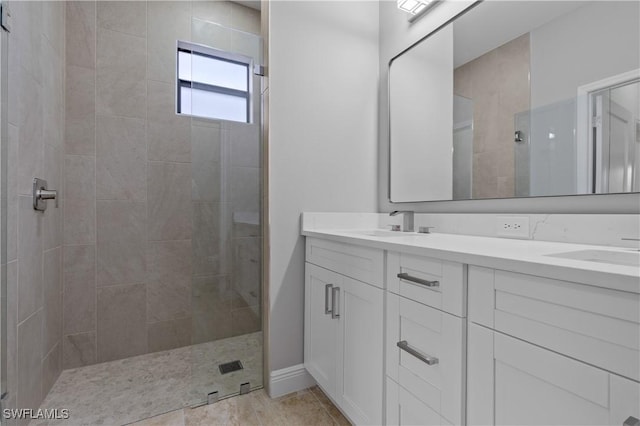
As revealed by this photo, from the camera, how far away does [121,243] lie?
2023 mm

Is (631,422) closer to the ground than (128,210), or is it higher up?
closer to the ground

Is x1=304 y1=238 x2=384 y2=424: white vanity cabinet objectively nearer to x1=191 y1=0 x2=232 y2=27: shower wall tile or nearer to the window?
the window

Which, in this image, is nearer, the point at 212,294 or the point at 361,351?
the point at 361,351

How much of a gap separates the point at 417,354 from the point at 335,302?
1.67 ft

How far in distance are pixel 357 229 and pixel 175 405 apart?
1314mm

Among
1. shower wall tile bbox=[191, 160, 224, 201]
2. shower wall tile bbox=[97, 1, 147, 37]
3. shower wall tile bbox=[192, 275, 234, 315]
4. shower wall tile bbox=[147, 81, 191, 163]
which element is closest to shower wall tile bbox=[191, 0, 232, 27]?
shower wall tile bbox=[97, 1, 147, 37]

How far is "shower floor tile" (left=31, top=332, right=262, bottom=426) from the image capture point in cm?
148

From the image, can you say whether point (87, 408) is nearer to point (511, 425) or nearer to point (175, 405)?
point (175, 405)

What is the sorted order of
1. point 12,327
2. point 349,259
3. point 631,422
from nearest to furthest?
1. point 631,422
2. point 12,327
3. point 349,259

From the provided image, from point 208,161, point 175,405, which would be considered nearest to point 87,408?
point 175,405

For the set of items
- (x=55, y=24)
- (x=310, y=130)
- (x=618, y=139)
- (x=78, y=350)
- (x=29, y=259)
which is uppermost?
(x=55, y=24)

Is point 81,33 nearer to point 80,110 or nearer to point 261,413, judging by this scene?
point 80,110

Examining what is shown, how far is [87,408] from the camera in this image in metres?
1.50

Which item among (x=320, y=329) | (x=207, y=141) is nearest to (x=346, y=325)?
(x=320, y=329)
